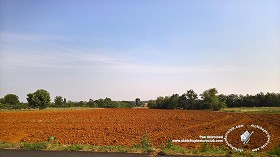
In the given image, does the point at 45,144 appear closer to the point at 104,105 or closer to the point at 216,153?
the point at 216,153

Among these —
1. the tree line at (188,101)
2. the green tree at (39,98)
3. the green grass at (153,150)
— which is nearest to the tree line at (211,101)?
the tree line at (188,101)

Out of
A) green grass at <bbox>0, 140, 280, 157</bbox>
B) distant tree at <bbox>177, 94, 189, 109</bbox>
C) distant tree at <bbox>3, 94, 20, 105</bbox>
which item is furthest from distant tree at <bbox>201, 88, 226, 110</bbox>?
distant tree at <bbox>3, 94, 20, 105</bbox>

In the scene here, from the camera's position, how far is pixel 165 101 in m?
87.2

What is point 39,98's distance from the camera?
73.6 metres

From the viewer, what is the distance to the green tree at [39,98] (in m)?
73.0

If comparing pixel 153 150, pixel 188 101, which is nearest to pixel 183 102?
pixel 188 101

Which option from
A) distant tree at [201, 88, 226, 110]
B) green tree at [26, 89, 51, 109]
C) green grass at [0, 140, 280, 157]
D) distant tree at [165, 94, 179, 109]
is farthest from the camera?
distant tree at [165, 94, 179, 109]

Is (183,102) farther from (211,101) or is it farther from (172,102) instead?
(211,101)

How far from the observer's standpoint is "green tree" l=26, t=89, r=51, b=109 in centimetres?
7300

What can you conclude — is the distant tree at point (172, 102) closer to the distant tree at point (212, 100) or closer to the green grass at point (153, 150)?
the distant tree at point (212, 100)

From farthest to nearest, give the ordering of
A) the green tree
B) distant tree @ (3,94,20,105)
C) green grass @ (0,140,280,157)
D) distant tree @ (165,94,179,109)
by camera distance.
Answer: distant tree @ (3,94,20,105) → distant tree @ (165,94,179,109) → the green tree → green grass @ (0,140,280,157)

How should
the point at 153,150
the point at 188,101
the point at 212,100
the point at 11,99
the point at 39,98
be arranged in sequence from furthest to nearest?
the point at 11,99, the point at 188,101, the point at 39,98, the point at 212,100, the point at 153,150

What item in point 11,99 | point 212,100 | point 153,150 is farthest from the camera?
point 11,99

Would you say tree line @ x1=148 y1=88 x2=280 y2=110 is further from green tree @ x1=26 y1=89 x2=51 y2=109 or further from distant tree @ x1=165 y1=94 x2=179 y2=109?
green tree @ x1=26 y1=89 x2=51 y2=109
